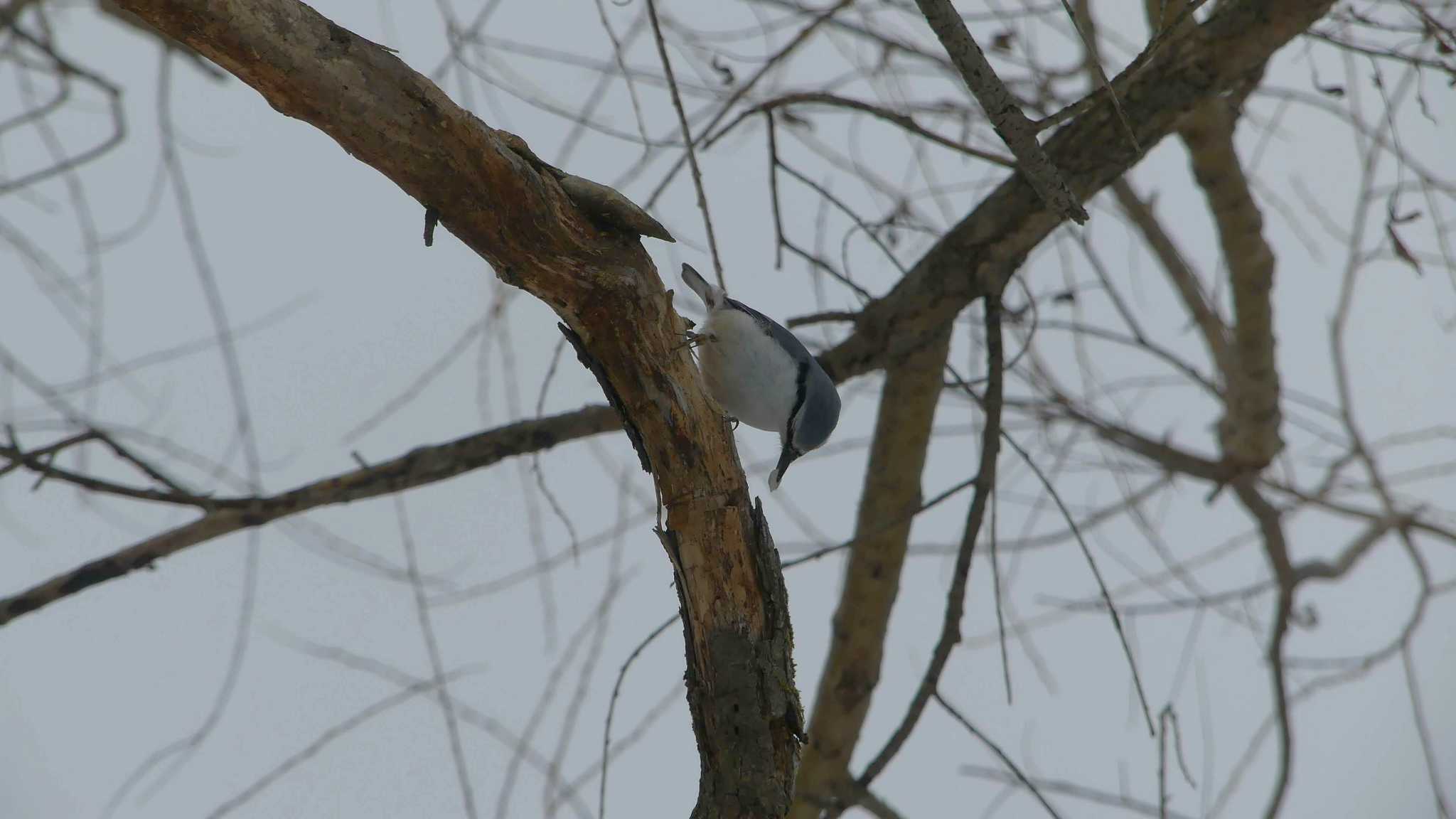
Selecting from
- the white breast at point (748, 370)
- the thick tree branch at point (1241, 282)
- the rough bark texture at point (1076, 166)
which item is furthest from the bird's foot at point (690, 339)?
the thick tree branch at point (1241, 282)

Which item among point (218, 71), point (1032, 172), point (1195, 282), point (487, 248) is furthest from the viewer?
point (1195, 282)

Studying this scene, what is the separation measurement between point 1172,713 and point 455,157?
1253mm

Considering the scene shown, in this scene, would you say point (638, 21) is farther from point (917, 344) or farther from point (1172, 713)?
point (1172, 713)

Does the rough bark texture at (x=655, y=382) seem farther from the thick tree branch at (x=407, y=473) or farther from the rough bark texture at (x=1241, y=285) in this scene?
the rough bark texture at (x=1241, y=285)

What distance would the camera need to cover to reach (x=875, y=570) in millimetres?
2357

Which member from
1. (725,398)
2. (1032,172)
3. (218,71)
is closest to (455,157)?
(1032,172)

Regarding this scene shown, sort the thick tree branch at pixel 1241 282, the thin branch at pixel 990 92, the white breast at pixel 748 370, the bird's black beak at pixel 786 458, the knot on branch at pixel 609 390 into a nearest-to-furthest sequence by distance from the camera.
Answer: the thin branch at pixel 990 92 → the knot on branch at pixel 609 390 → the white breast at pixel 748 370 → the bird's black beak at pixel 786 458 → the thick tree branch at pixel 1241 282

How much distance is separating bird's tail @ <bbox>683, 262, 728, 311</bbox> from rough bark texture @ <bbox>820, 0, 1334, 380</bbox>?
0.23 m

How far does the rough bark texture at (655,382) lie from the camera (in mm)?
1213

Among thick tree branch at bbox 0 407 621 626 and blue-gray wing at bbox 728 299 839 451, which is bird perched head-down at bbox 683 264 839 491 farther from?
thick tree branch at bbox 0 407 621 626

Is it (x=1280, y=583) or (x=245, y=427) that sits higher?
(x=1280, y=583)

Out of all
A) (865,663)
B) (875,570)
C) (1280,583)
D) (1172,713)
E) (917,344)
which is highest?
(1280,583)

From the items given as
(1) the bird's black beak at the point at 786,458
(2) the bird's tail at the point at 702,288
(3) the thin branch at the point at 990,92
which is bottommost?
(3) the thin branch at the point at 990,92

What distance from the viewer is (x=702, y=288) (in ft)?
7.38
